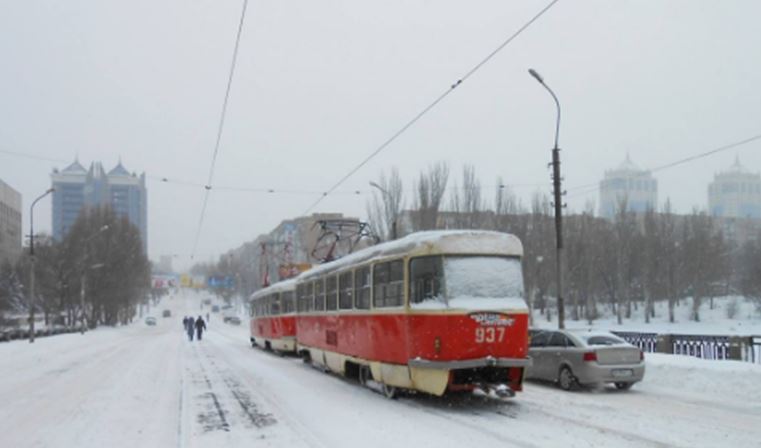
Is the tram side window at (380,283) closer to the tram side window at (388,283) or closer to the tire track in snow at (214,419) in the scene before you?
the tram side window at (388,283)

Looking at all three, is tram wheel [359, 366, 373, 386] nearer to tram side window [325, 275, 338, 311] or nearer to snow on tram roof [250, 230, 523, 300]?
tram side window [325, 275, 338, 311]

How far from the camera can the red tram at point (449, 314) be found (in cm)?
1218

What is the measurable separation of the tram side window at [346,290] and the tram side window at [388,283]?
1.89 metres

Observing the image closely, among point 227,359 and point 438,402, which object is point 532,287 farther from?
point 438,402

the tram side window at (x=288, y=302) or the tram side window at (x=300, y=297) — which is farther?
the tram side window at (x=288, y=302)

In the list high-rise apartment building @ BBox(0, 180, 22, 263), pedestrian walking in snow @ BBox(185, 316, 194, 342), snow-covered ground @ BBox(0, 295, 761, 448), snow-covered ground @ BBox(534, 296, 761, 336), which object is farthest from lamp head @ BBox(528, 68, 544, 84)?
high-rise apartment building @ BBox(0, 180, 22, 263)

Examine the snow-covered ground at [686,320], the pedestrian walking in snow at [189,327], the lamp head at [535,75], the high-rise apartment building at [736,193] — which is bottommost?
the snow-covered ground at [686,320]

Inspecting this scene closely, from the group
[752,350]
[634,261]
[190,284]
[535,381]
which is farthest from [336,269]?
[190,284]

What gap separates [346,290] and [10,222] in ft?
334

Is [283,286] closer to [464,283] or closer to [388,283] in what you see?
[388,283]

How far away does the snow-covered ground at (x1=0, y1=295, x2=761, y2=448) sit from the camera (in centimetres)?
957

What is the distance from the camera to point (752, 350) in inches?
758

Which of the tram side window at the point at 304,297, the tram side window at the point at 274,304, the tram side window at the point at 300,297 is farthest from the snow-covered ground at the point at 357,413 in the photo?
the tram side window at the point at 274,304

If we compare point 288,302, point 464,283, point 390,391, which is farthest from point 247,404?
point 288,302
